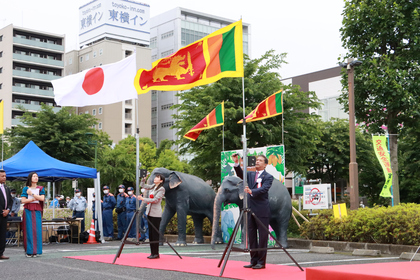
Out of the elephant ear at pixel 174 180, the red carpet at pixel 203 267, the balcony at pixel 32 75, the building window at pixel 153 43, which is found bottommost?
the red carpet at pixel 203 267

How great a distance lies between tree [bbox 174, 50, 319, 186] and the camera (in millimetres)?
23047

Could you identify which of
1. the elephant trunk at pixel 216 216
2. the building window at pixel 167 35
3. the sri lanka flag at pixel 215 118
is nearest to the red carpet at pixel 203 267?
the elephant trunk at pixel 216 216

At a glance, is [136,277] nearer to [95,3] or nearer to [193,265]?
[193,265]

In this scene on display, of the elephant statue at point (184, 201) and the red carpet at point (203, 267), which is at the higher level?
the elephant statue at point (184, 201)

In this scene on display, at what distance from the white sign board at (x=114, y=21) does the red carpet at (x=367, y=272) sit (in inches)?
3514

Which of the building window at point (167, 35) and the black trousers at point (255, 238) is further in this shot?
the building window at point (167, 35)

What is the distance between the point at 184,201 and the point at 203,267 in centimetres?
672

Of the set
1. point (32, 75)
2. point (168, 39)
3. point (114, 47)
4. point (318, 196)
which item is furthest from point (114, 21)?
point (318, 196)

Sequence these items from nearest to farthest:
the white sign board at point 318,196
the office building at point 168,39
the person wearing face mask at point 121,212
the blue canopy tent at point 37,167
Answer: the white sign board at point 318,196 < the blue canopy tent at point 37,167 < the person wearing face mask at point 121,212 < the office building at point 168,39

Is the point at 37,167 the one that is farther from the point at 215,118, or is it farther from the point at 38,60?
the point at 38,60

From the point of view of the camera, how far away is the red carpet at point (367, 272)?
5.97 meters

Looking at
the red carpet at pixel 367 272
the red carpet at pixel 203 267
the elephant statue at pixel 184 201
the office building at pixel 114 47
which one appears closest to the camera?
the red carpet at pixel 367 272

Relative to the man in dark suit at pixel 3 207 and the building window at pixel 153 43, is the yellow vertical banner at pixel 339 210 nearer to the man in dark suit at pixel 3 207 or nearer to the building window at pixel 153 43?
the man in dark suit at pixel 3 207

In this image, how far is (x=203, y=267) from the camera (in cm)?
988
